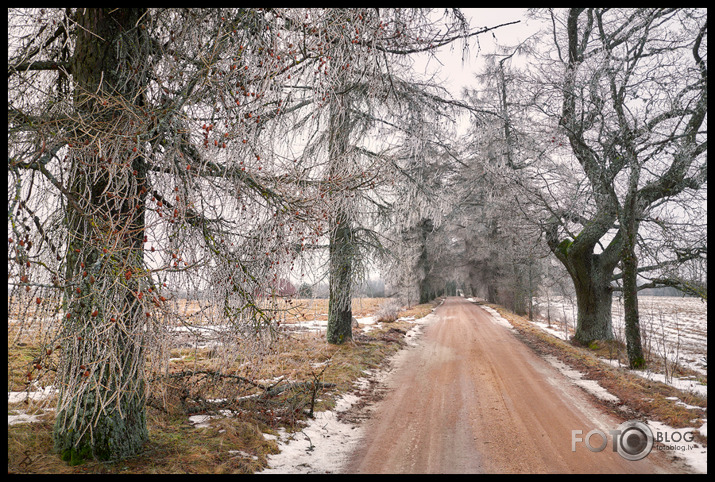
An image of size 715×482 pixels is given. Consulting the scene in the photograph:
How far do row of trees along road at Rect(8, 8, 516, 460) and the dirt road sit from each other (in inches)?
90.2

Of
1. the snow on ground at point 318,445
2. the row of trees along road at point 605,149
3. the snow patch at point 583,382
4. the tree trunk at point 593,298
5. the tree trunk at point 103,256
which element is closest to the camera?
the tree trunk at point 103,256

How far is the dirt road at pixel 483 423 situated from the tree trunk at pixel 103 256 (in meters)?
2.49

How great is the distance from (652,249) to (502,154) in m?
4.37

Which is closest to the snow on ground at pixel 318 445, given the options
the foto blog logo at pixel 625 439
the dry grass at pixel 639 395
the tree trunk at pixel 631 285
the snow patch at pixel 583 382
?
the foto blog logo at pixel 625 439

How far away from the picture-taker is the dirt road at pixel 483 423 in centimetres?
445

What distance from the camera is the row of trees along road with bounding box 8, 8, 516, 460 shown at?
325 centimetres

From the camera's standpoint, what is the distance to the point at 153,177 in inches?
162

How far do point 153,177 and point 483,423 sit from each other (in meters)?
5.22

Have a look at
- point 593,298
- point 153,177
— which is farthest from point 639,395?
point 153,177

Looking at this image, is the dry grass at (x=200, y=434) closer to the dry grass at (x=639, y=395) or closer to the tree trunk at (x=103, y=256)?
the tree trunk at (x=103, y=256)

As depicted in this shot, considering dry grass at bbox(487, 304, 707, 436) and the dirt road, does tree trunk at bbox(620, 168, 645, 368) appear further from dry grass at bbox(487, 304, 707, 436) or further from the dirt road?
the dirt road

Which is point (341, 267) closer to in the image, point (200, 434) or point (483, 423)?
point (483, 423)

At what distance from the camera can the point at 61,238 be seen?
374 cm

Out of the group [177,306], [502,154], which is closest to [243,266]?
[177,306]
